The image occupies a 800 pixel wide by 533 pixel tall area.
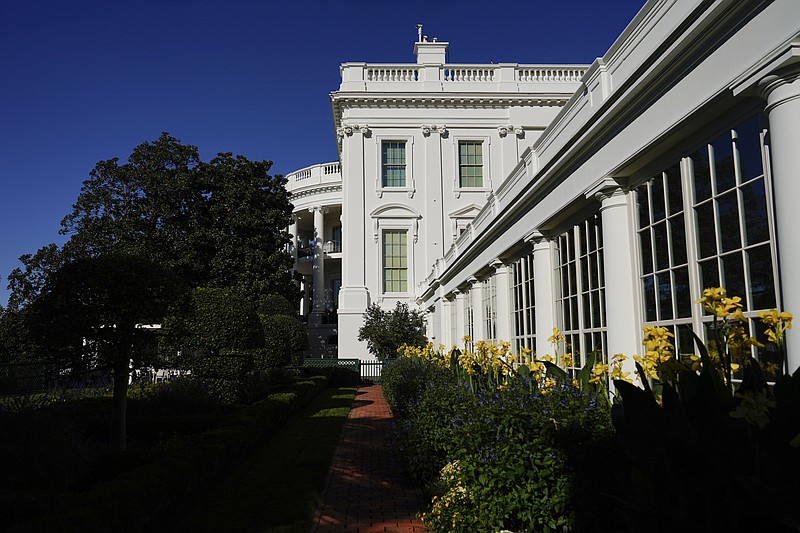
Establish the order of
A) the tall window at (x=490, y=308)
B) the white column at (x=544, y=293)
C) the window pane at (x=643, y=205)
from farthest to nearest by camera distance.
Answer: the tall window at (x=490, y=308)
the white column at (x=544, y=293)
the window pane at (x=643, y=205)

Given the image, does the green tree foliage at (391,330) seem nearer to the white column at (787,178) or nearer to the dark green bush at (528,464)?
the dark green bush at (528,464)

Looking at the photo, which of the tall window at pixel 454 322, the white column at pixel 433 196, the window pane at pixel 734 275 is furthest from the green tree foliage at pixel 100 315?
the white column at pixel 433 196

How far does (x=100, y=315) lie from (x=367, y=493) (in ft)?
14.1

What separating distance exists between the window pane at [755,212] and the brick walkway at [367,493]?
12.8ft

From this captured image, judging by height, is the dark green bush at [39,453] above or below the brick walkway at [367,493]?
above

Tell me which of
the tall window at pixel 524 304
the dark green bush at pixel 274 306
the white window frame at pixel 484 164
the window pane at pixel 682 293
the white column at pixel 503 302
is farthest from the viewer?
the white window frame at pixel 484 164

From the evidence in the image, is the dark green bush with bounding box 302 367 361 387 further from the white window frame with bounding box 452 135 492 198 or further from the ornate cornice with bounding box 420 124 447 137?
the ornate cornice with bounding box 420 124 447 137

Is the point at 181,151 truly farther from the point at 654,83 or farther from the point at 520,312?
the point at 654,83

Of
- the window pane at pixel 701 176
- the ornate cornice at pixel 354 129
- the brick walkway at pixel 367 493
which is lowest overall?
the brick walkway at pixel 367 493

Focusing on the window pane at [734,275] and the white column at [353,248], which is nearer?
the window pane at [734,275]

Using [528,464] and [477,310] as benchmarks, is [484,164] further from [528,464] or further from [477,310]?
[528,464]

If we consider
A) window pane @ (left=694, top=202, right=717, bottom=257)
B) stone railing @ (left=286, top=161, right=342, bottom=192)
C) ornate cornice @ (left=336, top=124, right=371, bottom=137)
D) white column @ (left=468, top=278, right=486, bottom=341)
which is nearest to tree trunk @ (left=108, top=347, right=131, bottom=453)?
window pane @ (left=694, top=202, right=717, bottom=257)

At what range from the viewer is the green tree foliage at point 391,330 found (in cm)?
2489

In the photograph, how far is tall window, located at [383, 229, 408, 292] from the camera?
96.8ft
